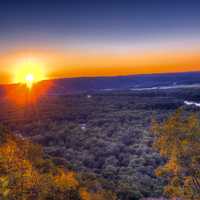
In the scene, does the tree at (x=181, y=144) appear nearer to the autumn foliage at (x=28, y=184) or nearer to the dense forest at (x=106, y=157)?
the dense forest at (x=106, y=157)


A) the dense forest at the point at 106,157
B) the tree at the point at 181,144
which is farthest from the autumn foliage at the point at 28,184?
the tree at the point at 181,144

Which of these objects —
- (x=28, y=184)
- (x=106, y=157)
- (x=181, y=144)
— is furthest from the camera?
(x=106, y=157)

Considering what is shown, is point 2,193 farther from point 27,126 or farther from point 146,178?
point 27,126

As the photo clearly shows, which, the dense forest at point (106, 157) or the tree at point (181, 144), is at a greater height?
the tree at point (181, 144)

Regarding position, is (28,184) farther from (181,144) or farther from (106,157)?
(106,157)

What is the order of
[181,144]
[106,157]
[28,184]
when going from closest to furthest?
[181,144]
[28,184]
[106,157]

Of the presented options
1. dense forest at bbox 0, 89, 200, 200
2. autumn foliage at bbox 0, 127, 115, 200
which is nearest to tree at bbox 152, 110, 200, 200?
dense forest at bbox 0, 89, 200, 200

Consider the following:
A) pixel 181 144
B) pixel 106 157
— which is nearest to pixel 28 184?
pixel 181 144

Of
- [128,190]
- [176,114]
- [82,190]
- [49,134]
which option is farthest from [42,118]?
[176,114]

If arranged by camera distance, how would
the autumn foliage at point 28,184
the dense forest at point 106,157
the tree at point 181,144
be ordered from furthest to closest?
1. the dense forest at point 106,157
2. the tree at point 181,144
3. the autumn foliage at point 28,184

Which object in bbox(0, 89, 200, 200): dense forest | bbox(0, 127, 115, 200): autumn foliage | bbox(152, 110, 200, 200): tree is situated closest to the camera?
bbox(0, 127, 115, 200): autumn foliage

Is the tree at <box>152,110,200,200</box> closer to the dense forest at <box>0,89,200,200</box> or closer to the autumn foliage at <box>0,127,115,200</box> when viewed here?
the dense forest at <box>0,89,200,200</box>
